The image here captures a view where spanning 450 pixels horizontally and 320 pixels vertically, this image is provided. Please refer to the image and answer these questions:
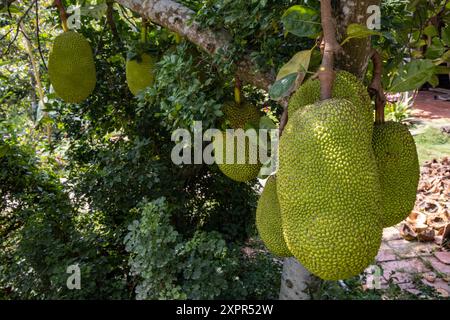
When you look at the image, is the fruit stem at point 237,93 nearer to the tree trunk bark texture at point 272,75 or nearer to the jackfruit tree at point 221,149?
the jackfruit tree at point 221,149

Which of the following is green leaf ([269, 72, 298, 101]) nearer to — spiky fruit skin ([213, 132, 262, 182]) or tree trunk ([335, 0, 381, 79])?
tree trunk ([335, 0, 381, 79])

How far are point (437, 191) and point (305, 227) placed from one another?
9.75 feet

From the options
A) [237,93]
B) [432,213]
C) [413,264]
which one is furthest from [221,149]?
[432,213]

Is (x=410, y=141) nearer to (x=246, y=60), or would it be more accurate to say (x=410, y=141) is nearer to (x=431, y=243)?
(x=246, y=60)

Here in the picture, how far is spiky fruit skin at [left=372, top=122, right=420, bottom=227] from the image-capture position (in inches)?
32.9

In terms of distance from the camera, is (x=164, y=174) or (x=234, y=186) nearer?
(x=164, y=174)

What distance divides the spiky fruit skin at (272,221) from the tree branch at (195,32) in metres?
0.29

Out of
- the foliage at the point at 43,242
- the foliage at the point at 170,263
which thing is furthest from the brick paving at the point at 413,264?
the foliage at the point at 43,242

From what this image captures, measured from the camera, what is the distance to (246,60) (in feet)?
3.42

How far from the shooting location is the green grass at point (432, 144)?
404cm

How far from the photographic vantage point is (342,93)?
2.46 feet

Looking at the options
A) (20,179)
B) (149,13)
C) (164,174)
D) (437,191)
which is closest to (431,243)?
(437,191)

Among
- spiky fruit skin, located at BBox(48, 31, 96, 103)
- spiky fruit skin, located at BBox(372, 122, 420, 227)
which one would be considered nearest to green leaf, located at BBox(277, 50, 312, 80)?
spiky fruit skin, located at BBox(372, 122, 420, 227)
